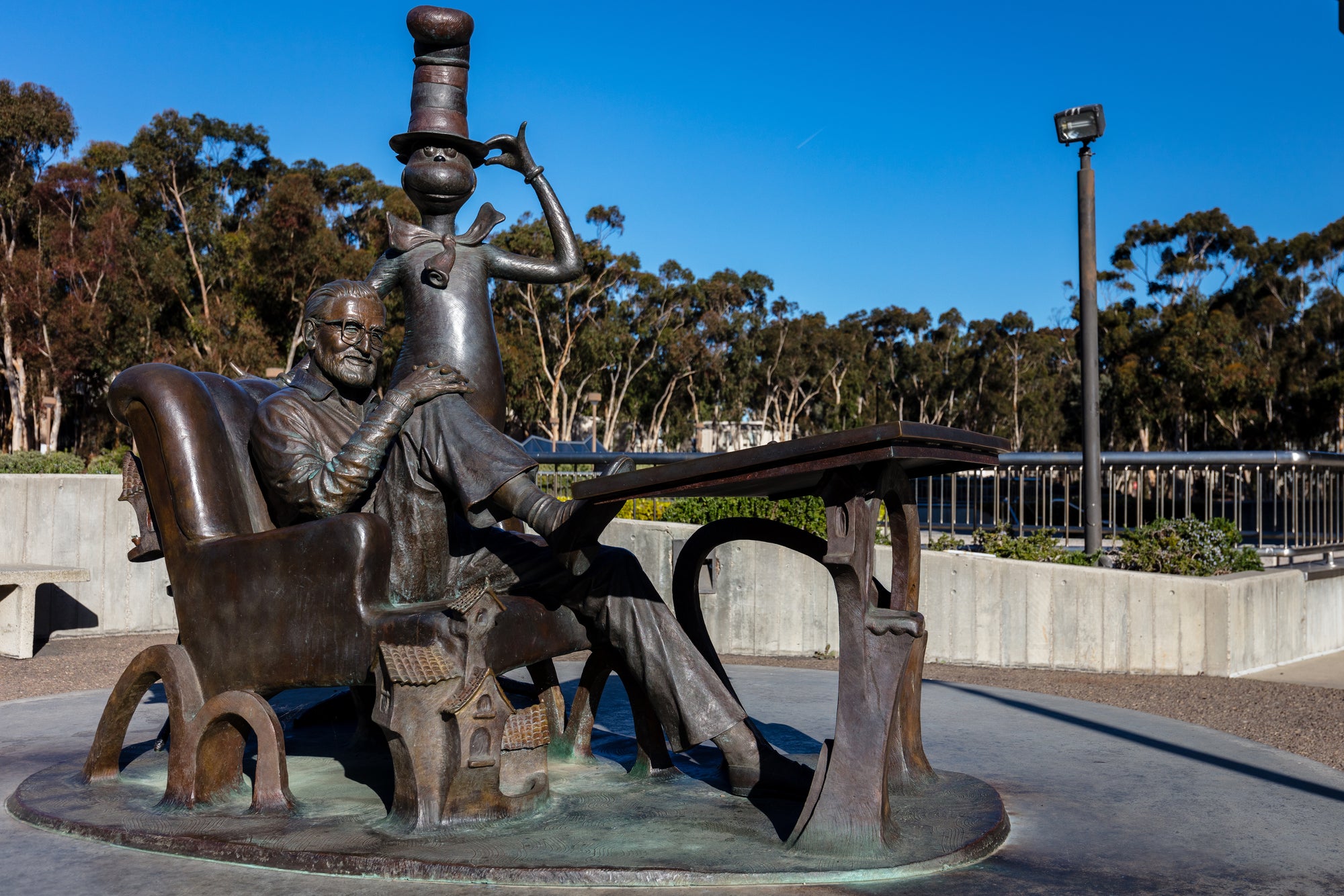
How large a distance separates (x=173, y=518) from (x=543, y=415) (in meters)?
37.8

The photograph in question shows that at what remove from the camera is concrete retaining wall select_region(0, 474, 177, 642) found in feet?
29.2

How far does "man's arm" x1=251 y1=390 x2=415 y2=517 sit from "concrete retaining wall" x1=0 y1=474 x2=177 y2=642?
6059 mm

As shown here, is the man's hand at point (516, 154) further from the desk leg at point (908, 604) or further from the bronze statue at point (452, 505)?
the desk leg at point (908, 604)

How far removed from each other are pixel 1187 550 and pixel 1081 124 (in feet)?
11.6

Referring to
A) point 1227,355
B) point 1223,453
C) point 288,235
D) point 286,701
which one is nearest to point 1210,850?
point 286,701

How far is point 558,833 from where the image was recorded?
3211mm

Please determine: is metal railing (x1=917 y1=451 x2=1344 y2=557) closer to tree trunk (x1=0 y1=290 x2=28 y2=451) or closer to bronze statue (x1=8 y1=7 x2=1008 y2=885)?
bronze statue (x1=8 y1=7 x2=1008 y2=885)

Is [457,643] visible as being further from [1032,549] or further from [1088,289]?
[1088,289]

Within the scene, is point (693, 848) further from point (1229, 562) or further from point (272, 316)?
point (272, 316)

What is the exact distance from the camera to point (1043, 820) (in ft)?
11.6

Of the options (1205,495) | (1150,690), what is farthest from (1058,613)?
(1205,495)

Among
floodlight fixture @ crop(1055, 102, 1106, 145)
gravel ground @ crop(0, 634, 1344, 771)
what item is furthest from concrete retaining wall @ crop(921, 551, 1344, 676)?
floodlight fixture @ crop(1055, 102, 1106, 145)

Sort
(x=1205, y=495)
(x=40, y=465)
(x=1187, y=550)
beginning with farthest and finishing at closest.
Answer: (x=40, y=465) → (x=1205, y=495) → (x=1187, y=550)

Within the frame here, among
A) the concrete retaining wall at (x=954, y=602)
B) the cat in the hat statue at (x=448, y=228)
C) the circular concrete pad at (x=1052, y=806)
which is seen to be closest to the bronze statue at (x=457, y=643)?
the circular concrete pad at (x=1052, y=806)
